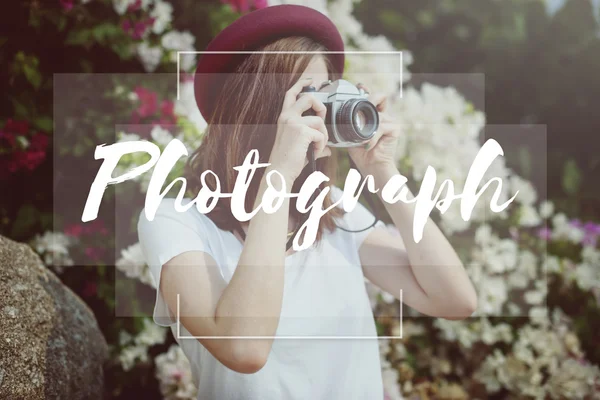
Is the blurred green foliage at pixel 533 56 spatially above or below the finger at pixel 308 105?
above

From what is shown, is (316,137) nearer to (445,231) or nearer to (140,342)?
(445,231)

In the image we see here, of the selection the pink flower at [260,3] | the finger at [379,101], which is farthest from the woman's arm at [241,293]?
the pink flower at [260,3]

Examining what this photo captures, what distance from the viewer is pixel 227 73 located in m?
1.14

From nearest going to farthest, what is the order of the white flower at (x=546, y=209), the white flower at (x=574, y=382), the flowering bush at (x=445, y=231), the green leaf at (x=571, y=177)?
the flowering bush at (x=445, y=231), the white flower at (x=574, y=382), the white flower at (x=546, y=209), the green leaf at (x=571, y=177)

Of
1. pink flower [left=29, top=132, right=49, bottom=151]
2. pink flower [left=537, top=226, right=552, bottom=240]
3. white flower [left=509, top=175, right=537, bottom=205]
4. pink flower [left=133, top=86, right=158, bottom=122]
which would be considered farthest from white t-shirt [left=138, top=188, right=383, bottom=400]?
pink flower [left=537, top=226, right=552, bottom=240]

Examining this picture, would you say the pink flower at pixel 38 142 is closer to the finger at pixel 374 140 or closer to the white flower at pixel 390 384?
the finger at pixel 374 140

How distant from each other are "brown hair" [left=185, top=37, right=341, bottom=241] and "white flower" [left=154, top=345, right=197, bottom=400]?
0.51 meters

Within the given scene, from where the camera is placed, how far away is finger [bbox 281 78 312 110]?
1055mm

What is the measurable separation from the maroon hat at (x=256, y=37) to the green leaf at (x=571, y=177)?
112 centimetres

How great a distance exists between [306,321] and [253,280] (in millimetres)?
260

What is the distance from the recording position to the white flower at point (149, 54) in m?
1.40

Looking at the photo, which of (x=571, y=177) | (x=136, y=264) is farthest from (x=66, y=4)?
(x=571, y=177)

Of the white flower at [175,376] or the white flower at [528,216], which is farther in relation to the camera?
the white flower at [528,216]

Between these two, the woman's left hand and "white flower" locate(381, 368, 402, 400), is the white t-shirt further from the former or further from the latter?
"white flower" locate(381, 368, 402, 400)
